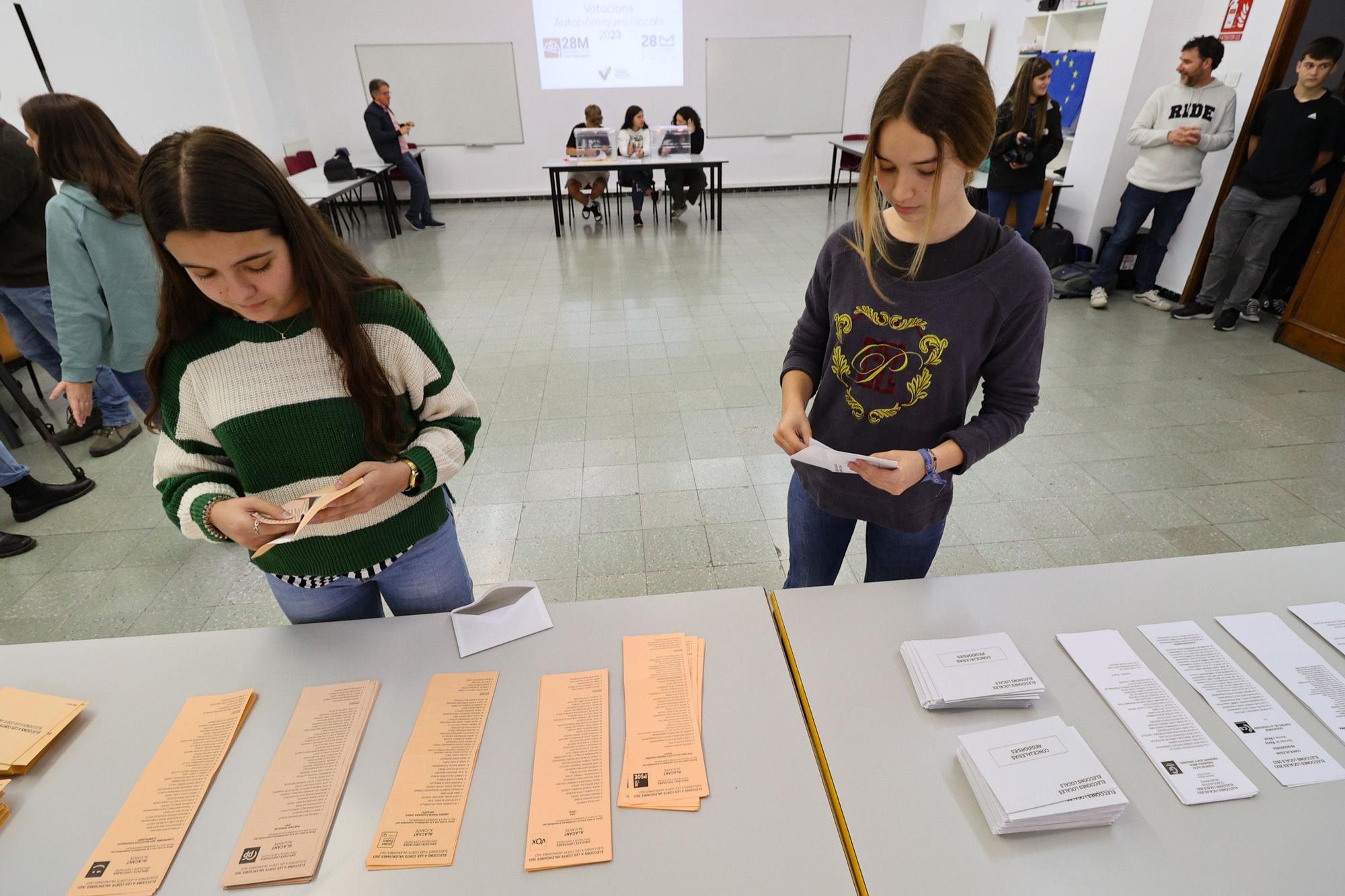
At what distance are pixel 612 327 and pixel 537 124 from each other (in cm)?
567

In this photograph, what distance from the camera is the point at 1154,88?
Answer: 4672mm

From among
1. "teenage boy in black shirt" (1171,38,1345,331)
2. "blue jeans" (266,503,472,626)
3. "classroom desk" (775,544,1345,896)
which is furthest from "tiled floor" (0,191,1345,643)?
"classroom desk" (775,544,1345,896)

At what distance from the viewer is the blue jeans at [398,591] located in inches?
50.4

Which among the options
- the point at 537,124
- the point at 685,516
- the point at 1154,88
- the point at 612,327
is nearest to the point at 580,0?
the point at 537,124

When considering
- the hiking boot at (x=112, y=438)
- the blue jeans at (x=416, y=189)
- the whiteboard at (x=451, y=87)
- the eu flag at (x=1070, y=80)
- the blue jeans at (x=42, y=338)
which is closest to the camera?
the blue jeans at (x=42, y=338)

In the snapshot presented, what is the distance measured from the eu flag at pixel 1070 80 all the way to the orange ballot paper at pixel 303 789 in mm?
6946

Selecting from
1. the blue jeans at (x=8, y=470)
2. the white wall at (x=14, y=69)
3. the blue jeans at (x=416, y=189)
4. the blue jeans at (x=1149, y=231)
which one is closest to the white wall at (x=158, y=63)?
the white wall at (x=14, y=69)

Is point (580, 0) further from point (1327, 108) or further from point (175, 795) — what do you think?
point (175, 795)

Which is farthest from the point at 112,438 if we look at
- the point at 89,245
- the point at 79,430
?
the point at 89,245

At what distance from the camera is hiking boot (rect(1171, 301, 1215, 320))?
4555 mm

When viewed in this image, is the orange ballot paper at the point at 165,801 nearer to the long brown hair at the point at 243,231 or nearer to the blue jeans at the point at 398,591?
the blue jeans at the point at 398,591

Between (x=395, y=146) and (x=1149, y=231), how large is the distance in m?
7.56

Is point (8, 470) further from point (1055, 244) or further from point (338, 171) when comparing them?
point (1055, 244)

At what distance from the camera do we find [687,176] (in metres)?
8.63
